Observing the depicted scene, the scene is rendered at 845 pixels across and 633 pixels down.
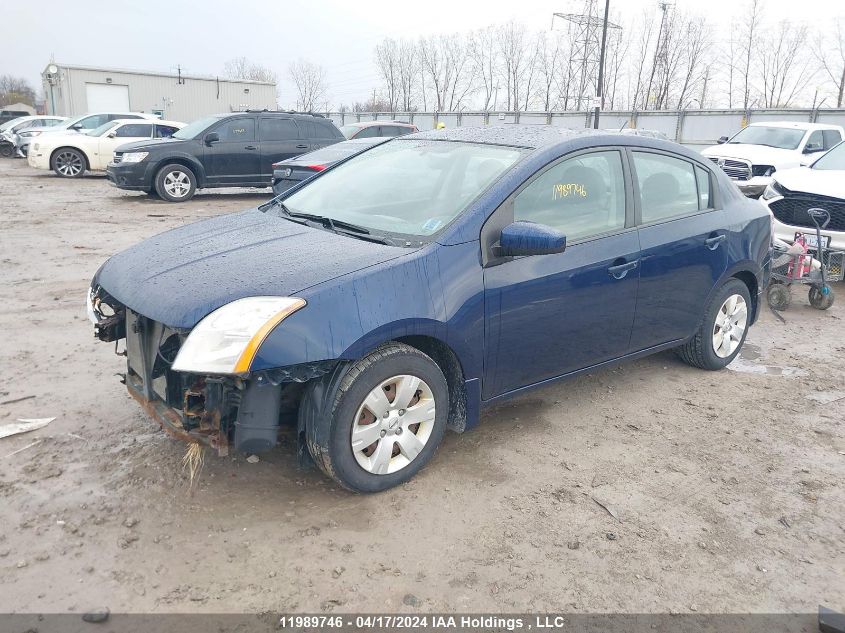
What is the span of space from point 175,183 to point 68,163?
7069 millimetres

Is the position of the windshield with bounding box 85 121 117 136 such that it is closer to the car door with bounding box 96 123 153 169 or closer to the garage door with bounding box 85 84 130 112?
the car door with bounding box 96 123 153 169

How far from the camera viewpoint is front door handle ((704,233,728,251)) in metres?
4.70

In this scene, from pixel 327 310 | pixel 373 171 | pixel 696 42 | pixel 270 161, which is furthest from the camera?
pixel 696 42

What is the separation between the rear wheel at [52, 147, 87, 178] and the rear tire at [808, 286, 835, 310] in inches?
704

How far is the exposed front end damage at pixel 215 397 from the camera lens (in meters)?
2.97

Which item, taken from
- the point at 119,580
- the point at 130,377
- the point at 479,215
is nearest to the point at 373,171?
the point at 479,215

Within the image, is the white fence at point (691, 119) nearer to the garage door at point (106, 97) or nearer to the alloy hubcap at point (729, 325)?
the alloy hubcap at point (729, 325)

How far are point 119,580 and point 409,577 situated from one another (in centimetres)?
112

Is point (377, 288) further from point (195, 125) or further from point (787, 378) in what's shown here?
point (195, 125)

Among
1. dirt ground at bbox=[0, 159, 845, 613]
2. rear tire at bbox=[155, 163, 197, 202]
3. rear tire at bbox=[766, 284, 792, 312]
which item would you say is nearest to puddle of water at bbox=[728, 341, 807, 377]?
dirt ground at bbox=[0, 159, 845, 613]

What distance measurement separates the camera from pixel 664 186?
456 cm

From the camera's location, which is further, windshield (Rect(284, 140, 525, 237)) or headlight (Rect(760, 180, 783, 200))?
headlight (Rect(760, 180, 783, 200))

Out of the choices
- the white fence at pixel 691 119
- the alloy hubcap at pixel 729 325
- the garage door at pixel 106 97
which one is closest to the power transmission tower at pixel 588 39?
the white fence at pixel 691 119

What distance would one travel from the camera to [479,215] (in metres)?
3.56
